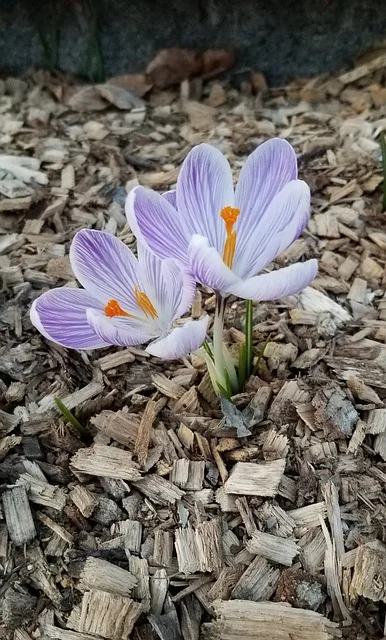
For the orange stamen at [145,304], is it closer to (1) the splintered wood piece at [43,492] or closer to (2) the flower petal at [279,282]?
(2) the flower petal at [279,282]

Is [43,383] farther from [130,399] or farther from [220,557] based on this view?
[220,557]

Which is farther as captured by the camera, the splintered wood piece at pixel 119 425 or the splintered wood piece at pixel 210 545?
the splintered wood piece at pixel 119 425

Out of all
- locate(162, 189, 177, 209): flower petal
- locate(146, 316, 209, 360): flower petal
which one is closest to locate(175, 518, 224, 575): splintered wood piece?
locate(146, 316, 209, 360): flower petal

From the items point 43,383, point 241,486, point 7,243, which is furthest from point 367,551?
point 7,243

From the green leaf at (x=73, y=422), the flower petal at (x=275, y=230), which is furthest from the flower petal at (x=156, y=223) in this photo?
the green leaf at (x=73, y=422)

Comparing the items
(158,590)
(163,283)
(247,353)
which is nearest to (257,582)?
(158,590)
